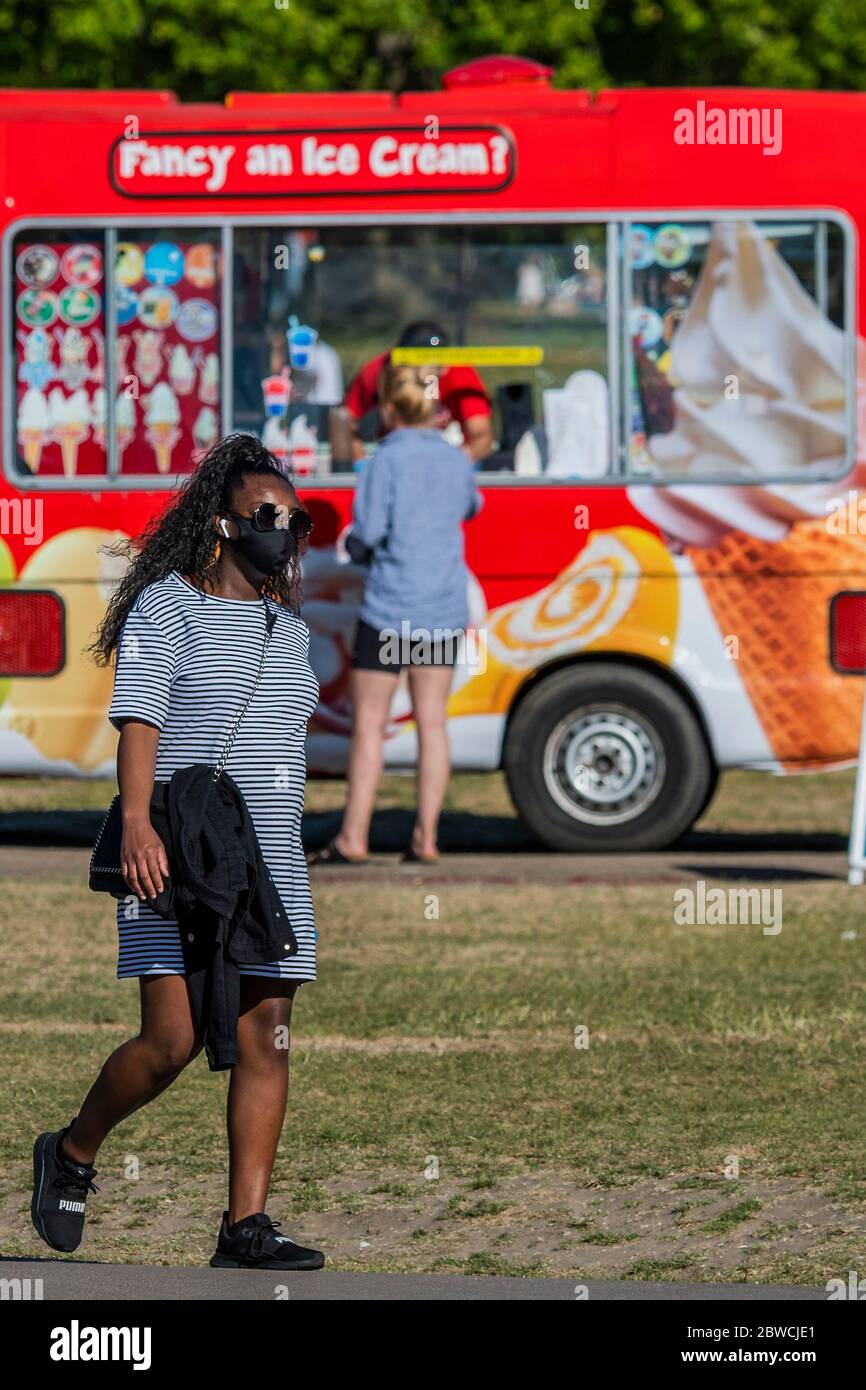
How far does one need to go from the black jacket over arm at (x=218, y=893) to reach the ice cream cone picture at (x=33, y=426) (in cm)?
643

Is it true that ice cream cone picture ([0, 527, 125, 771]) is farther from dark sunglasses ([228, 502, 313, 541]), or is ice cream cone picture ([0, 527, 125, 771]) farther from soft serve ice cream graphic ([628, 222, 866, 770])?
dark sunglasses ([228, 502, 313, 541])

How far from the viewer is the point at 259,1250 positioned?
5211 millimetres

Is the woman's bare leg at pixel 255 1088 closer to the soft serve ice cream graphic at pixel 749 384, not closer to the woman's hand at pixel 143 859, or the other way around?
the woman's hand at pixel 143 859

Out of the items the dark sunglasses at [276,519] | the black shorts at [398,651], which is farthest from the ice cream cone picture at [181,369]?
the dark sunglasses at [276,519]

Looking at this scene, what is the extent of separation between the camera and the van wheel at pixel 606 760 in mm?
11227

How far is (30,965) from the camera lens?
877 cm

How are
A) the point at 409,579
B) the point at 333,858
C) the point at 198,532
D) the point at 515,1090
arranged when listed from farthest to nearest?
the point at 333,858, the point at 409,579, the point at 515,1090, the point at 198,532

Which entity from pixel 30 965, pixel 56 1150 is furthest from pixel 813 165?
pixel 56 1150

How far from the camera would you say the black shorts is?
1065 cm

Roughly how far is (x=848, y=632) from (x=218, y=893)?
6.44m

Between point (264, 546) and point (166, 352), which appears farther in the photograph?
point (166, 352)

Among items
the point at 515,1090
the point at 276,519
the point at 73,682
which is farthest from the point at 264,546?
the point at 73,682

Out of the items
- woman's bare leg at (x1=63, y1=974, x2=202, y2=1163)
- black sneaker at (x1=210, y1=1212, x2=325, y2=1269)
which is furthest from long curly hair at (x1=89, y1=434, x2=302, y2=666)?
black sneaker at (x1=210, y1=1212, x2=325, y2=1269)

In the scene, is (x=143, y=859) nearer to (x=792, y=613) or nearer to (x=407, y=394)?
(x=407, y=394)
